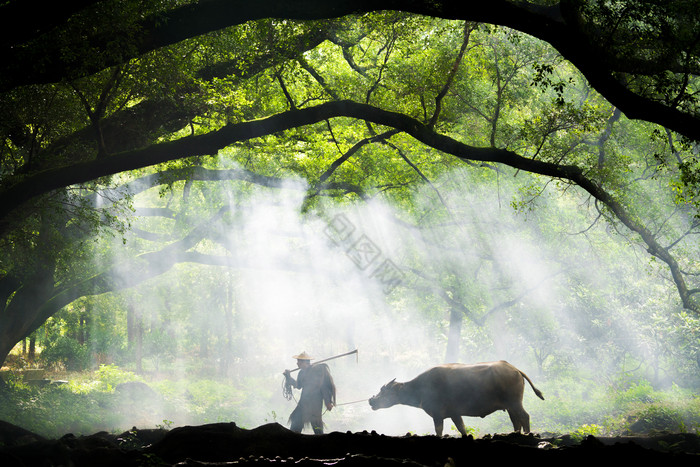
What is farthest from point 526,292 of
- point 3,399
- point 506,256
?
point 3,399

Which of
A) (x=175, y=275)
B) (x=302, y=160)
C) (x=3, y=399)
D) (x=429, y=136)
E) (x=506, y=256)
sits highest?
(x=175, y=275)

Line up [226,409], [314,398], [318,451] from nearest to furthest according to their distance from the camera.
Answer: [318,451] → [314,398] → [226,409]

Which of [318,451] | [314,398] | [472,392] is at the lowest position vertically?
[318,451]

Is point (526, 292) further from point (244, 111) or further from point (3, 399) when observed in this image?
point (3, 399)

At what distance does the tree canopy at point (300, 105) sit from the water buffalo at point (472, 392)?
11.9 ft

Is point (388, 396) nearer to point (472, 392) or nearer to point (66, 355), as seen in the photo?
point (472, 392)

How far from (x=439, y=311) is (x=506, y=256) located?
4984 mm

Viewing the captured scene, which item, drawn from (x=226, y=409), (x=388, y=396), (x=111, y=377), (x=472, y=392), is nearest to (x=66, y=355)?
(x=111, y=377)

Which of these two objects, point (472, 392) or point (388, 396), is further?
point (388, 396)

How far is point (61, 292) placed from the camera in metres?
13.5

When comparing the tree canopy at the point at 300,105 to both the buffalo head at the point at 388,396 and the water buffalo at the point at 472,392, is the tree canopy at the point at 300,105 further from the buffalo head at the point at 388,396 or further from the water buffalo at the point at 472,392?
the buffalo head at the point at 388,396

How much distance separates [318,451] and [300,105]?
23.9 ft

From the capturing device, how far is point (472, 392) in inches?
378

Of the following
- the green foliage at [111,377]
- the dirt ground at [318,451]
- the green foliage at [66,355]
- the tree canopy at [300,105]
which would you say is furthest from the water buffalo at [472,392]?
the green foliage at [66,355]
